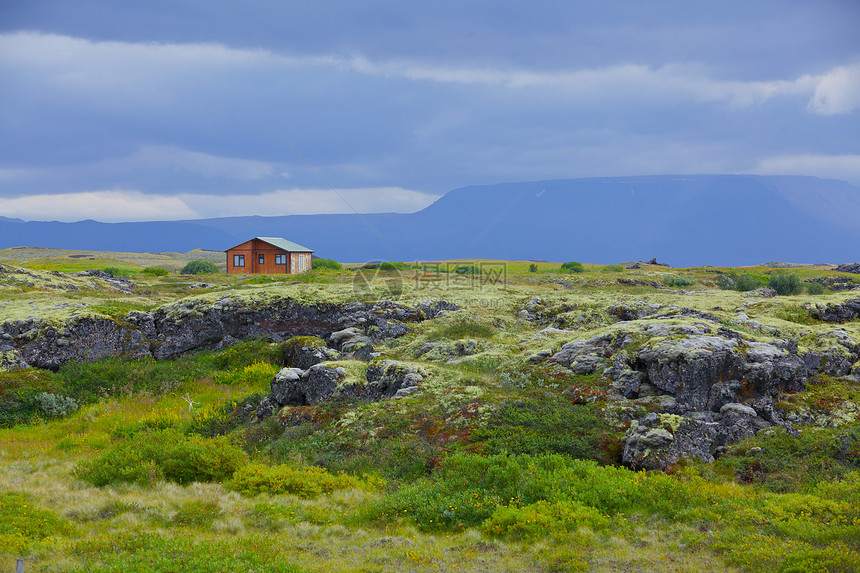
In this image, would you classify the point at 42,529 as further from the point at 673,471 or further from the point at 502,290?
the point at 502,290

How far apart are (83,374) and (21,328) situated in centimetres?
577

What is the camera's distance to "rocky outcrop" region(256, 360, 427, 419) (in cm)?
1916

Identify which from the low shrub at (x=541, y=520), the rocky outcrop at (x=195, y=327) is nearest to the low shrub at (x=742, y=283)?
the rocky outcrop at (x=195, y=327)

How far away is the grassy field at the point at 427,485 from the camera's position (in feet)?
30.3

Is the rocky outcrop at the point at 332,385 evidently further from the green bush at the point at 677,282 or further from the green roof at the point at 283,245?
the green roof at the point at 283,245

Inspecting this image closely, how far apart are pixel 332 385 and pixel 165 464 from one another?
635cm

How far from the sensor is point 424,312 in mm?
31422

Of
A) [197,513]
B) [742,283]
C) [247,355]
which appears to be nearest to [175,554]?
[197,513]

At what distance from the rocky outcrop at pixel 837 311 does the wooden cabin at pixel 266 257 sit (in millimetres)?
68346

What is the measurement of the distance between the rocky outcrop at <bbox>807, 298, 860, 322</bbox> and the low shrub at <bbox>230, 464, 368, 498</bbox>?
2529 cm

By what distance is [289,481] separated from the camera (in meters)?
13.4

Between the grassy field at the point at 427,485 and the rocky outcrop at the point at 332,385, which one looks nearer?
the grassy field at the point at 427,485

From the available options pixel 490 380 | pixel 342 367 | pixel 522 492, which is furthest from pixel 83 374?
pixel 522 492

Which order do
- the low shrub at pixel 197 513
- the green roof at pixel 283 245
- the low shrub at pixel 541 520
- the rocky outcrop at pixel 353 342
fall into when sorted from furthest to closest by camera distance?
1. the green roof at pixel 283 245
2. the rocky outcrop at pixel 353 342
3. the low shrub at pixel 197 513
4. the low shrub at pixel 541 520
